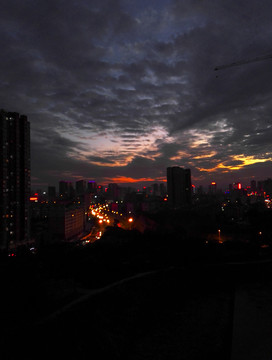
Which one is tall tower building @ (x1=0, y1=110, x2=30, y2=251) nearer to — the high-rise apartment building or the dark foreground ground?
the dark foreground ground

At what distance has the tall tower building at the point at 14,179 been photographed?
36.6m

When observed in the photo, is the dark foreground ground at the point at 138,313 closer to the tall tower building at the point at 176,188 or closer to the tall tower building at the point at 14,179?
the tall tower building at the point at 14,179

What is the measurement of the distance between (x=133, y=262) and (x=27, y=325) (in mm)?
4885

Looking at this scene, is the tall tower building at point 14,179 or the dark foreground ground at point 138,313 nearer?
the dark foreground ground at point 138,313

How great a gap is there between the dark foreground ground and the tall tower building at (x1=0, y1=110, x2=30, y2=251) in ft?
110

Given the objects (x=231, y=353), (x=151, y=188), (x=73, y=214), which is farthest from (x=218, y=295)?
(x=151, y=188)

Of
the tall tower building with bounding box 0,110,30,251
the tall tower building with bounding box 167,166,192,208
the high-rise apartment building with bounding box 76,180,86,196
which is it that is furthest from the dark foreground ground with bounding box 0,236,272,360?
the high-rise apartment building with bounding box 76,180,86,196

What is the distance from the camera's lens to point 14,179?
38281 mm

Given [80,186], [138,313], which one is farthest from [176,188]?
[80,186]

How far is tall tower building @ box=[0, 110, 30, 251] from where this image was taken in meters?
→ 36.6

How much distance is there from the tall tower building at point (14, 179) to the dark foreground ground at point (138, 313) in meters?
33.6

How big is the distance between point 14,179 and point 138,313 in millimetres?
37955

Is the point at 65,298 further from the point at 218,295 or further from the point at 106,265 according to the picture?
the point at 218,295

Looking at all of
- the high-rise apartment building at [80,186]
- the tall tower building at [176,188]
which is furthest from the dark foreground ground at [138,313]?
the high-rise apartment building at [80,186]
